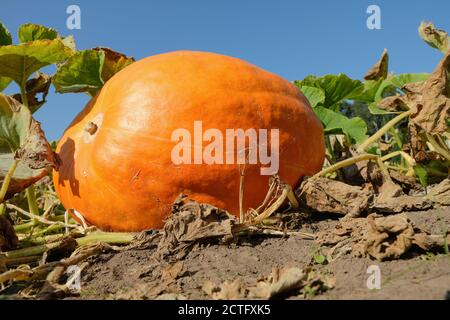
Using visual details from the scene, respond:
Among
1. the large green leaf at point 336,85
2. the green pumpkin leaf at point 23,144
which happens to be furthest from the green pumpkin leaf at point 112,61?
the large green leaf at point 336,85

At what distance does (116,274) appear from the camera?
1799 mm

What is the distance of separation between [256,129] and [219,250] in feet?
2.33

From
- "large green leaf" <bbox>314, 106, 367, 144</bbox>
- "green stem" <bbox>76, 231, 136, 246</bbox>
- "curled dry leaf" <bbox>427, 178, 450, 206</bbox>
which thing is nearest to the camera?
"green stem" <bbox>76, 231, 136, 246</bbox>

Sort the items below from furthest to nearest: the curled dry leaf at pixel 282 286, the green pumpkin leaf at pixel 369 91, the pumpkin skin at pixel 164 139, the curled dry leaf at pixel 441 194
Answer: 1. the green pumpkin leaf at pixel 369 91
2. the curled dry leaf at pixel 441 194
3. the pumpkin skin at pixel 164 139
4. the curled dry leaf at pixel 282 286

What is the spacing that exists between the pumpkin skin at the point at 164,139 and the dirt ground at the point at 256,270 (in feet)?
1.18

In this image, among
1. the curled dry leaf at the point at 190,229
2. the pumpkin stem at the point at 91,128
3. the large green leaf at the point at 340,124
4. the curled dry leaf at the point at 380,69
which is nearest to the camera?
the curled dry leaf at the point at 190,229

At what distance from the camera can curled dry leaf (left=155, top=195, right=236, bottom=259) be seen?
1900 millimetres

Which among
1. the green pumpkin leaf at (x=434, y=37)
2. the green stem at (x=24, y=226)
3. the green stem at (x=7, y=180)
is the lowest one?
the green stem at (x=24, y=226)

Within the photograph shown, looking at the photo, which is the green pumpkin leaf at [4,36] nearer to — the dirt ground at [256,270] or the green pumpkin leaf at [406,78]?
the dirt ground at [256,270]

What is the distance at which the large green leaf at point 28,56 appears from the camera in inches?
95.7

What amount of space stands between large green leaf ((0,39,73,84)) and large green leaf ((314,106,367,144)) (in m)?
1.69

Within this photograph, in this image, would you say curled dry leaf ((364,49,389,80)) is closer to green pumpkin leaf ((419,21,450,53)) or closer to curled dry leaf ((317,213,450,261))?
green pumpkin leaf ((419,21,450,53))

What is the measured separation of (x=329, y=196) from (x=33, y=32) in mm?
2023

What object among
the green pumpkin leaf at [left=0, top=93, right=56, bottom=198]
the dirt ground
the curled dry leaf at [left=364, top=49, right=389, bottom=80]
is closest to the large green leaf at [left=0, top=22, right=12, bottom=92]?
the green pumpkin leaf at [left=0, top=93, right=56, bottom=198]
